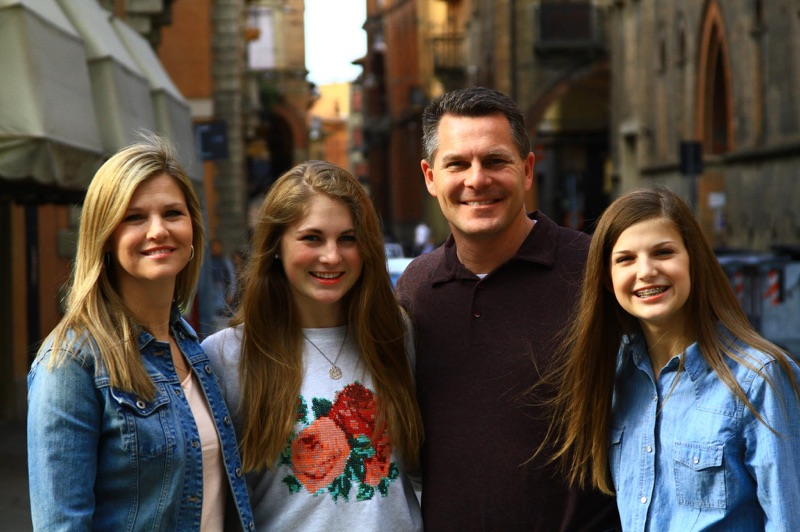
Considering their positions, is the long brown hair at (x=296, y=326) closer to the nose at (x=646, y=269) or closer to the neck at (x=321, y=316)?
the neck at (x=321, y=316)

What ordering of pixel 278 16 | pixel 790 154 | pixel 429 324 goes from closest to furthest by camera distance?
pixel 429 324, pixel 790 154, pixel 278 16

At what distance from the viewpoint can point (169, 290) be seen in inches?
140

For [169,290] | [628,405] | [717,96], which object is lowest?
[628,405]

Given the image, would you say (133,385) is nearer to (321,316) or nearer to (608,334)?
(321,316)

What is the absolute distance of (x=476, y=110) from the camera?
4.17m

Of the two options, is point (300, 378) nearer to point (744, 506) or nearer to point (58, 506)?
point (58, 506)

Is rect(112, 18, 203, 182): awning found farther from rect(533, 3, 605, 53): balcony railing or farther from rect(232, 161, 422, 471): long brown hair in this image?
rect(533, 3, 605, 53): balcony railing

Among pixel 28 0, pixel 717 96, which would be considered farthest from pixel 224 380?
pixel 717 96

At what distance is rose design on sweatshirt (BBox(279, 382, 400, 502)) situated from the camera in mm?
3746

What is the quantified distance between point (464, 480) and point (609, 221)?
3.25 ft

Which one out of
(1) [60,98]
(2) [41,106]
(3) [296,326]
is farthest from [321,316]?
(1) [60,98]

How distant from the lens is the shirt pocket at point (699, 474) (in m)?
3.32

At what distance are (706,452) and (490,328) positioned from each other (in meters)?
0.96

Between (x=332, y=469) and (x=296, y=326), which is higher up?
(x=296, y=326)
